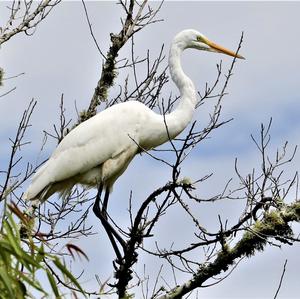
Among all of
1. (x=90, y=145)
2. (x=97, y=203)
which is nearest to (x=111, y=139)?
(x=90, y=145)

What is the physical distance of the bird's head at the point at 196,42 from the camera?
6836 mm

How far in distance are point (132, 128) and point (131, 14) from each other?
2.96 ft

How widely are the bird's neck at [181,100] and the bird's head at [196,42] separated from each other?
0.22 metres

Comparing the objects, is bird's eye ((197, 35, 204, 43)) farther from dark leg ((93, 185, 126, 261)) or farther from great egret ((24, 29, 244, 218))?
dark leg ((93, 185, 126, 261))

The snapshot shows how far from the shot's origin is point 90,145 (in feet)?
21.7

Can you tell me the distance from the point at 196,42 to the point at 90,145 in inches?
49.8

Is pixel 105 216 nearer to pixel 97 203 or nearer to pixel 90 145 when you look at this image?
pixel 97 203

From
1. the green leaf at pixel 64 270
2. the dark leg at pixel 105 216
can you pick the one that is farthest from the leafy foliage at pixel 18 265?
the dark leg at pixel 105 216

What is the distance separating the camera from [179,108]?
6.60m

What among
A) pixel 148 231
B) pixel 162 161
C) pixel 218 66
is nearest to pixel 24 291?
pixel 162 161

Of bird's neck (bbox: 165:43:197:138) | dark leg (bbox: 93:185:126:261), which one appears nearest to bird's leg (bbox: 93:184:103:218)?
dark leg (bbox: 93:185:126:261)

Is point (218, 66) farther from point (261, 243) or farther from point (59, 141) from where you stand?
point (59, 141)

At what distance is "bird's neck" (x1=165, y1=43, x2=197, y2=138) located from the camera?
6496mm

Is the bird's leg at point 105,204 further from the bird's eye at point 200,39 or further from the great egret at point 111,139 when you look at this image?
the bird's eye at point 200,39
